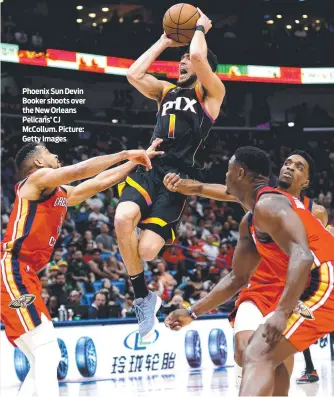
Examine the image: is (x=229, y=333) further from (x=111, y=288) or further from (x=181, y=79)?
(x=181, y=79)

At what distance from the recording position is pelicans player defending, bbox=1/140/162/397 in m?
6.92

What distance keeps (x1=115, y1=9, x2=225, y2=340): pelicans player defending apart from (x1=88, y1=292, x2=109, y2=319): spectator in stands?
6.14 metres

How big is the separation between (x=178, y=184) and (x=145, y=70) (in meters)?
1.23

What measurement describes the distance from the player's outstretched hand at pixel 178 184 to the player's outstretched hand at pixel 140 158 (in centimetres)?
26

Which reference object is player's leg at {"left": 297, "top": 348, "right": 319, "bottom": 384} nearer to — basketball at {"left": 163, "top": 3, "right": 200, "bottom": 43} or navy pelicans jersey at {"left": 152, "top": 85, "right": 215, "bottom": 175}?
navy pelicans jersey at {"left": 152, "top": 85, "right": 215, "bottom": 175}

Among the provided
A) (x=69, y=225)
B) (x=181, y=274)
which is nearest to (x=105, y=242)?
(x=69, y=225)

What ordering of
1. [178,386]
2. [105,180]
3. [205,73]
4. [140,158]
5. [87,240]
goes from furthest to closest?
[87,240] → [178,386] → [105,180] → [205,73] → [140,158]

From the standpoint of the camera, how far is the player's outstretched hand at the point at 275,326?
493cm

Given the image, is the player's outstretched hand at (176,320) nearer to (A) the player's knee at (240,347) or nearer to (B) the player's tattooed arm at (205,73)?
(A) the player's knee at (240,347)

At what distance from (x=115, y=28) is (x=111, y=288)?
12137 millimetres

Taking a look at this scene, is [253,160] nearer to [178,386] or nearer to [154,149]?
[154,149]

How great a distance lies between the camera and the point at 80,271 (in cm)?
1508

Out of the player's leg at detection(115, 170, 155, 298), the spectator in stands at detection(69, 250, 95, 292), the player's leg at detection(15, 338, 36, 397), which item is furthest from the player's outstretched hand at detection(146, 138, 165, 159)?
the spectator in stands at detection(69, 250, 95, 292)

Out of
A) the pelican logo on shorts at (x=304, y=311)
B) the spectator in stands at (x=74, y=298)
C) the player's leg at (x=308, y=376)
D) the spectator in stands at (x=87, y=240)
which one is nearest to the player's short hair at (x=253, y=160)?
the pelican logo on shorts at (x=304, y=311)
